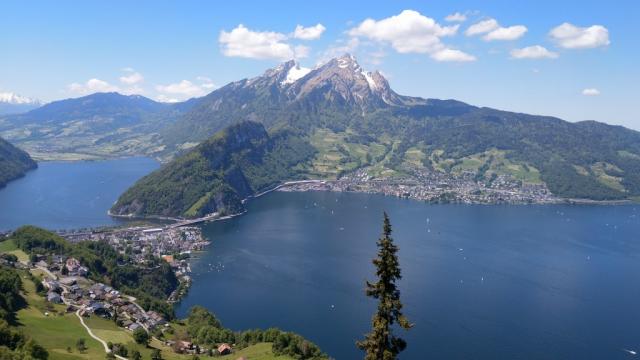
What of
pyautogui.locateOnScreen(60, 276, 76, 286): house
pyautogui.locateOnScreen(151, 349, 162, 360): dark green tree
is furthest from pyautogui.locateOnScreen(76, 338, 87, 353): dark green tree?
pyautogui.locateOnScreen(60, 276, 76, 286): house

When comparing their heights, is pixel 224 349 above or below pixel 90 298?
below

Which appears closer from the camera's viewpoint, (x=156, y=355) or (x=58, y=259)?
(x=156, y=355)

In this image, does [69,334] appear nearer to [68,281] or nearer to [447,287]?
[68,281]

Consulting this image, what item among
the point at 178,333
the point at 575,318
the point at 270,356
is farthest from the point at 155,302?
the point at 575,318

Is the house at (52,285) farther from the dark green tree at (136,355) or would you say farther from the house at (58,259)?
the dark green tree at (136,355)

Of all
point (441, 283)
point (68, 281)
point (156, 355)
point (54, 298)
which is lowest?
point (441, 283)

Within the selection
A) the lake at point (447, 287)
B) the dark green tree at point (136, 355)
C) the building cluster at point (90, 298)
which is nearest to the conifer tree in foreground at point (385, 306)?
the dark green tree at point (136, 355)

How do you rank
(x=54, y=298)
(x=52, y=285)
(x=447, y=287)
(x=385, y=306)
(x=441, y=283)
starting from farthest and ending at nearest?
1. (x=441, y=283)
2. (x=447, y=287)
3. (x=52, y=285)
4. (x=54, y=298)
5. (x=385, y=306)

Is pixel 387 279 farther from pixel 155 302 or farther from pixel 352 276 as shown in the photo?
pixel 352 276

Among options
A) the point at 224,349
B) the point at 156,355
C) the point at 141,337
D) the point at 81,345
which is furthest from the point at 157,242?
the point at 156,355
